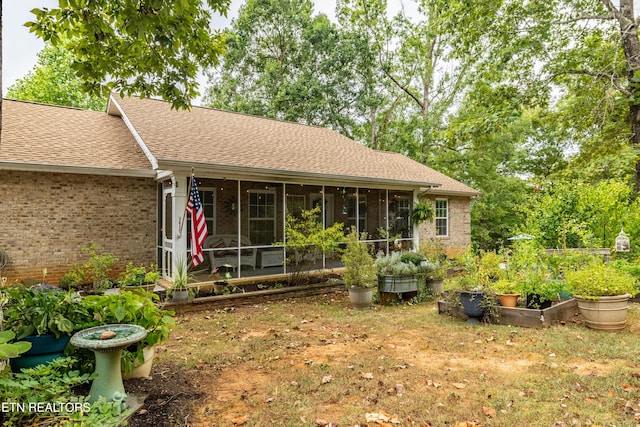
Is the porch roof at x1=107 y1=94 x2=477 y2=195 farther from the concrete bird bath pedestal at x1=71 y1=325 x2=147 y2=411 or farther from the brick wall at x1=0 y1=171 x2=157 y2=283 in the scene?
the concrete bird bath pedestal at x1=71 y1=325 x2=147 y2=411

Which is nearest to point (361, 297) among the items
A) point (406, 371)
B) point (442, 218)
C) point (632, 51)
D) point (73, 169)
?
point (406, 371)

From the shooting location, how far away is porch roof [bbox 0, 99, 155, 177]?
28.5 ft

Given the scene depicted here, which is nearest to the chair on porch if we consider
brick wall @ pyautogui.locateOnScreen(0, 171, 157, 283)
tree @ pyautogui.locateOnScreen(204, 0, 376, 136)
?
brick wall @ pyautogui.locateOnScreen(0, 171, 157, 283)

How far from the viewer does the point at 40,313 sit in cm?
328

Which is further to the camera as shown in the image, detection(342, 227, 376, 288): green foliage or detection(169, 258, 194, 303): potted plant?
detection(342, 227, 376, 288): green foliage

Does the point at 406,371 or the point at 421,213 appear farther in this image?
the point at 421,213

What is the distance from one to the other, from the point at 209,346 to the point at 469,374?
3.57m

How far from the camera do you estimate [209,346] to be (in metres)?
5.50

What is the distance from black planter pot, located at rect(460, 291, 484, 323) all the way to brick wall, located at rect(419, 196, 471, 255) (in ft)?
34.2

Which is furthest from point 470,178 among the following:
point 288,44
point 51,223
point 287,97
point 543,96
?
point 51,223

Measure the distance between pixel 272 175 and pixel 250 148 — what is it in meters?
1.77

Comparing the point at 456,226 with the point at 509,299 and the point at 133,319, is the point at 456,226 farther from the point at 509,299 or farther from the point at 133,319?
the point at 133,319

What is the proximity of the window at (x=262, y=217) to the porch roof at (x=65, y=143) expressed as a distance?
11.6ft

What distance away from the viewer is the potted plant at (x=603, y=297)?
19.0 ft
